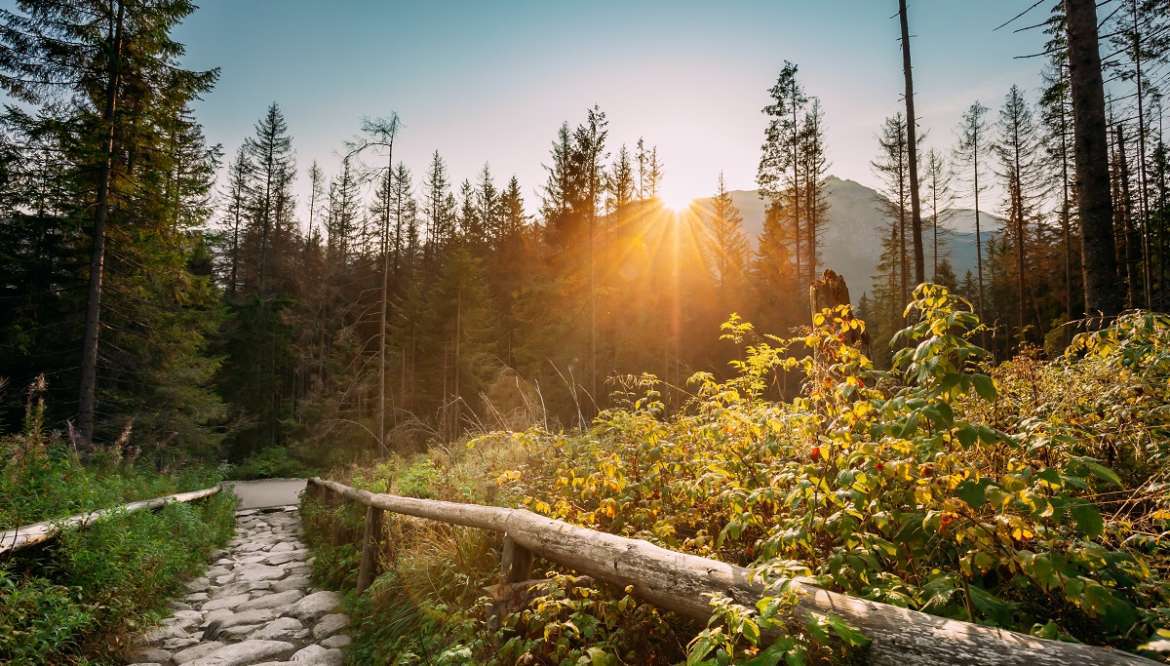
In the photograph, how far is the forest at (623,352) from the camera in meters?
2.11

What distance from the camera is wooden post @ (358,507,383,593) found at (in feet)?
17.7

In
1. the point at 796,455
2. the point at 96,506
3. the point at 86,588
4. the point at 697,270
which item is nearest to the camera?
the point at 796,455

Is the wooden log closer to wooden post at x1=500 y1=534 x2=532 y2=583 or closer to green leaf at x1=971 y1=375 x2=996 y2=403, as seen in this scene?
wooden post at x1=500 y1=534 x2=532 y2=583

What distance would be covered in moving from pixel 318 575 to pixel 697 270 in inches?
881

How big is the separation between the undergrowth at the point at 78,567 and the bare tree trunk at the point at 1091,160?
10.3 m

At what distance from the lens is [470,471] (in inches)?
283

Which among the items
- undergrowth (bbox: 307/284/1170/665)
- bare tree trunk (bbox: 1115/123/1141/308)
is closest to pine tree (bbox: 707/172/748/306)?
bare tree trunk (bbox: 1115/123/1141/308)

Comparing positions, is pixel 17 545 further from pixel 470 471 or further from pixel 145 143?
pixel 145 143

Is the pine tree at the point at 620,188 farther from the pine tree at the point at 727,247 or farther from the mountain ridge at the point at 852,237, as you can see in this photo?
the mountain ridge at the point at 852,237

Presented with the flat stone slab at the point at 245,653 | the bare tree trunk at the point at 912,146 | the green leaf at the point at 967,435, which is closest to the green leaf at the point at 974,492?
the green leaf at the point at 967,435

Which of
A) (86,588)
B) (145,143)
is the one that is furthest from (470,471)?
(145,143)

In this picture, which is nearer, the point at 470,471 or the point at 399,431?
the point at 470,471

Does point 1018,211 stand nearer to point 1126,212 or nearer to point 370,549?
point 1126,212

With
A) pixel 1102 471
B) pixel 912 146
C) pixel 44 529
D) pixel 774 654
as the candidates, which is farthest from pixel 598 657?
pixel 912 146
